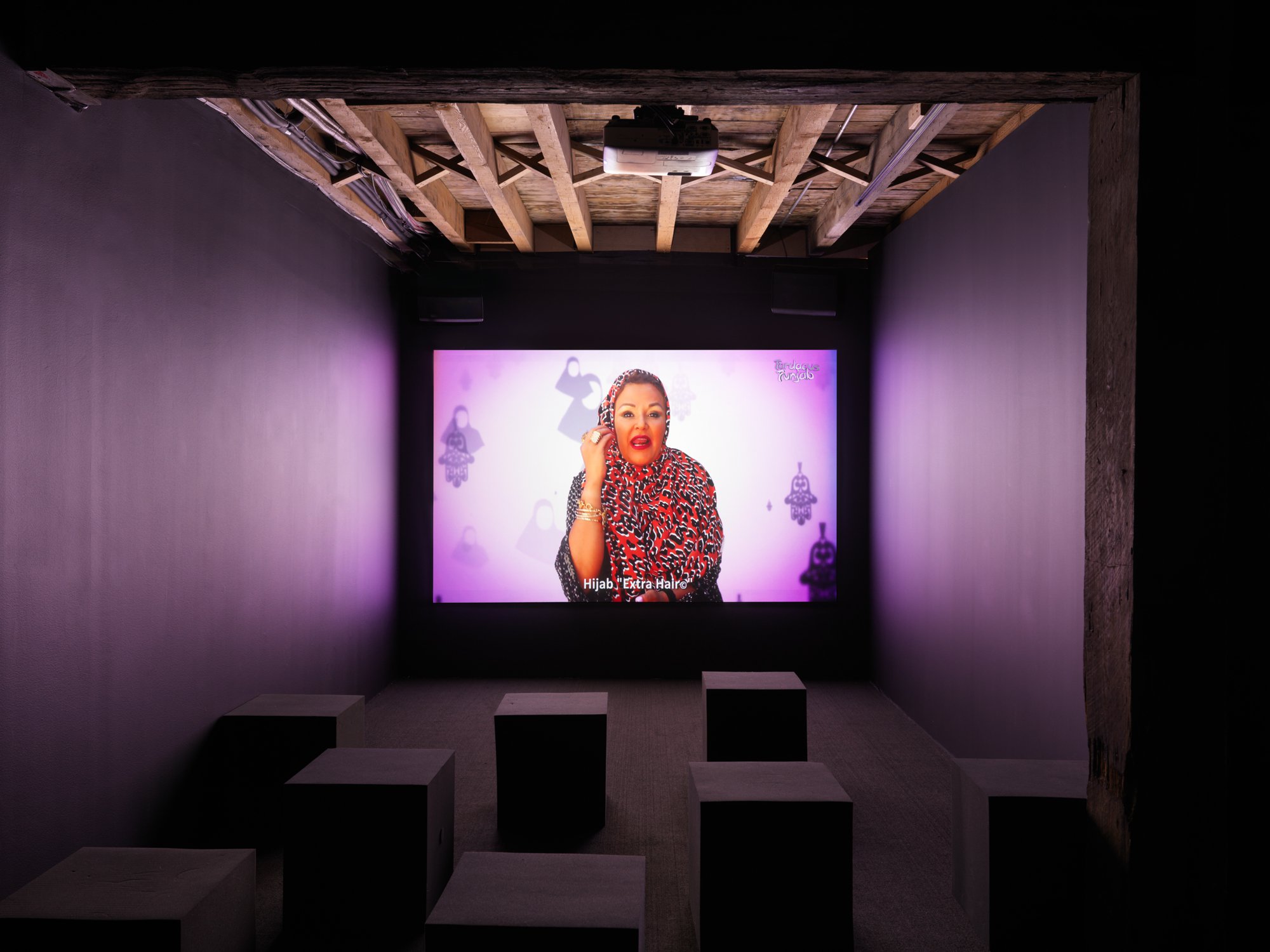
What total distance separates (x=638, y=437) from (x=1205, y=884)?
4.31 metres

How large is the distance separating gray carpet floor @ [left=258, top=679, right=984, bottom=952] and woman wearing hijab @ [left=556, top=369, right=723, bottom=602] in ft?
2.13

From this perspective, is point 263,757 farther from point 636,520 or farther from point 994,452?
point 994,452

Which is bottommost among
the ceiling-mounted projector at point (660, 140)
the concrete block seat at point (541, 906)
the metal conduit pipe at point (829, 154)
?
the concrete block seat at point (541, 906)

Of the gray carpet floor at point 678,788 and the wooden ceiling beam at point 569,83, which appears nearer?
the wooden ceiling beam at point 569,83

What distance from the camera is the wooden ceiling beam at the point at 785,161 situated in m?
3.62

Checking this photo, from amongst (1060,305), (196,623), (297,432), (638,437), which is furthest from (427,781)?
(638,437)

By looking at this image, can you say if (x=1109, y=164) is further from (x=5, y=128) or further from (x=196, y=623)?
(x=196, y=623)

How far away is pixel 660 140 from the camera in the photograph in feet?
10.7

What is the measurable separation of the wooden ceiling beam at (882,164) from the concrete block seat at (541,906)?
2.58 meters

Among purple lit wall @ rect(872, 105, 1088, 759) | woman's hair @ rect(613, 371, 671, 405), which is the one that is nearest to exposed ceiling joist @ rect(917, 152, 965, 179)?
purple lit wall @ rect(872, 105, 1088, 759)

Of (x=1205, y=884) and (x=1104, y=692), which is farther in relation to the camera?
(x=1104, y=692)

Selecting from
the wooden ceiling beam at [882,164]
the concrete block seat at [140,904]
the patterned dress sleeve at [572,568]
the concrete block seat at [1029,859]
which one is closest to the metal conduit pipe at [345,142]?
the patterned dress sleeve at [572,568]

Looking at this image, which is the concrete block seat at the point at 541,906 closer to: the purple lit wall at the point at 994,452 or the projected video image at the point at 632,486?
the purple lit wall at the point at 994,452

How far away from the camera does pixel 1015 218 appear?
11.7 feet
